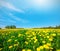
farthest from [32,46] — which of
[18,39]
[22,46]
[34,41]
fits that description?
[18,39]

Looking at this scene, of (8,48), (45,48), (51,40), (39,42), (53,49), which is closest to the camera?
(45,48)

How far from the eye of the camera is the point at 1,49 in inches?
242

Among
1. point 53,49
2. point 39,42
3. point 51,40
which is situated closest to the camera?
point 53,49

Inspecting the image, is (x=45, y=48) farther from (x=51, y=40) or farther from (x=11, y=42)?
(x=11, y=42)

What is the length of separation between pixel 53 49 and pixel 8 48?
6.56ft

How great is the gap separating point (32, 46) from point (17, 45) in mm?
745

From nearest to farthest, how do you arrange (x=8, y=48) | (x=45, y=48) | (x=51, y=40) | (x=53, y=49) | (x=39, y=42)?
(x=45, y=48), (x=53, y=49), (x=51, y=40), (x=39, y=42), (x=8, y=48)

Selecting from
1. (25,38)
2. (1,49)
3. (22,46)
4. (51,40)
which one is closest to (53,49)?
(51,40)

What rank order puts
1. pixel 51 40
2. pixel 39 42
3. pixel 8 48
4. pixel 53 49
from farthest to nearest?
pixel 8 48 < pixel 39 42 < pixel 51 40 < pixel 53 49

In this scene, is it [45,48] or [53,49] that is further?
[53,49]

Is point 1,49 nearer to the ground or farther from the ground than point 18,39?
nearer to the ground

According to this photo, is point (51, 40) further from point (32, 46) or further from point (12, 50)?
point (12, 50)

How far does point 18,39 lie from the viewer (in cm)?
633

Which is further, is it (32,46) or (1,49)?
(1,49)
